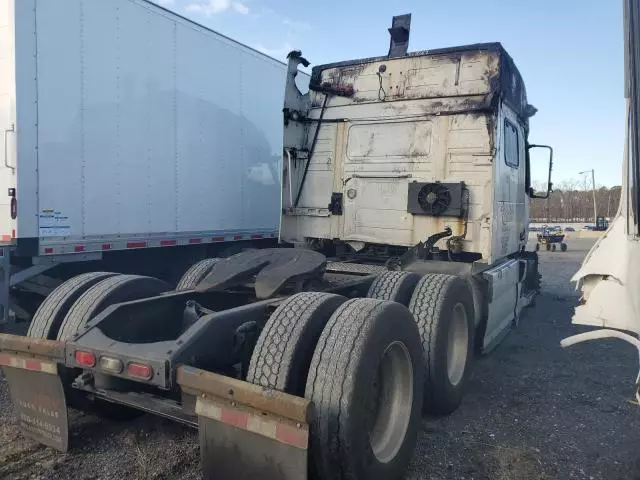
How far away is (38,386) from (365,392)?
2.22 meters

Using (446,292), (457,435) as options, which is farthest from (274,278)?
(457,435)

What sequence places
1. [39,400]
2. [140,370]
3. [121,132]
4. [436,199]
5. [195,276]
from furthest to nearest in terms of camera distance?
[121,132]
[436,199]
[195,276]
[39,400]
[140,370]

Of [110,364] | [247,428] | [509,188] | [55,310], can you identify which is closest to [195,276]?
[55,310]

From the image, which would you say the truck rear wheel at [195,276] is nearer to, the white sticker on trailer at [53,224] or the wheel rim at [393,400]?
the white sticker on trailer at [53,224]

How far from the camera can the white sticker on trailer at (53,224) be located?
5840mm

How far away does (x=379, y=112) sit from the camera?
21.1 ft

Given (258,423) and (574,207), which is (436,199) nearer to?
(258,423)

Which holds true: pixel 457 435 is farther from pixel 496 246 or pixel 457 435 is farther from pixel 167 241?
pixel 167 241

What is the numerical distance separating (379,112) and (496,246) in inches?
82.5

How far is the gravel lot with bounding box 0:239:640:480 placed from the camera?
3.48 m

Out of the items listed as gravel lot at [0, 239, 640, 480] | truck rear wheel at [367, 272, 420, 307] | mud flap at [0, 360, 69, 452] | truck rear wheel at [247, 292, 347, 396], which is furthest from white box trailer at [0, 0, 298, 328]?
truck rear wheel at [247, 292, 347, 396]

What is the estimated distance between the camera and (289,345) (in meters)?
2.96

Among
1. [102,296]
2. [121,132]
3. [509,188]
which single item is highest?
[121,132]

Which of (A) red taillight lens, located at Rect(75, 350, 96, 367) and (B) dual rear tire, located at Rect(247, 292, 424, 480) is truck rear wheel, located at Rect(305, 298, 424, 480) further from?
(A) red taillight lens, located at Rect(75, 350, 96, 367)
